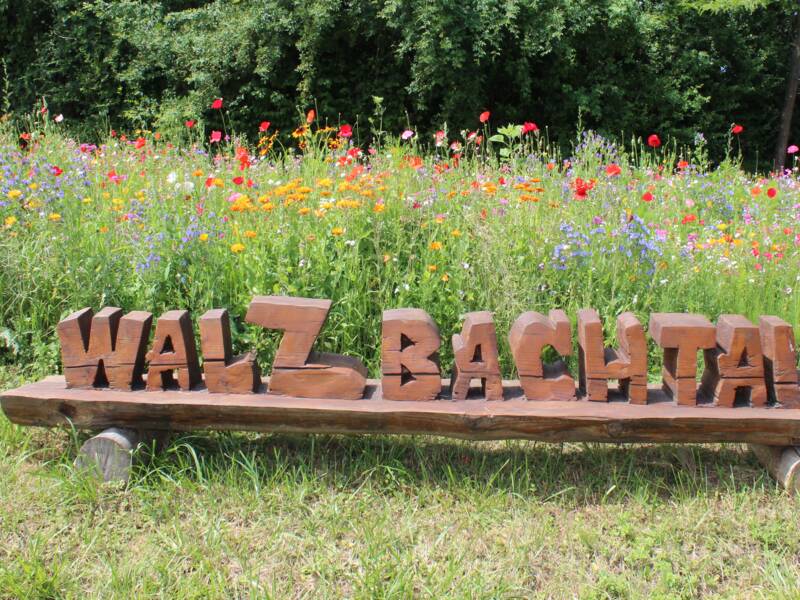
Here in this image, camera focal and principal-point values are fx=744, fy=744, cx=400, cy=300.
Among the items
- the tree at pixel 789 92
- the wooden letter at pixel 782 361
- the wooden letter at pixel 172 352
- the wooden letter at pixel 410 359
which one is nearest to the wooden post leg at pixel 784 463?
the wooden letter at pixel 782 361

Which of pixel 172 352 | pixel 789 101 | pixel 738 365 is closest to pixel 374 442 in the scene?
pixel 172 352

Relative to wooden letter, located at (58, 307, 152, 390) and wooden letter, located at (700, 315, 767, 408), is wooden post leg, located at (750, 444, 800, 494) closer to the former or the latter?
wooden letter, located at (700, 315, 767, 408)

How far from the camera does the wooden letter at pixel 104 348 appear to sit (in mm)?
2645

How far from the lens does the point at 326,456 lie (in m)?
2.77

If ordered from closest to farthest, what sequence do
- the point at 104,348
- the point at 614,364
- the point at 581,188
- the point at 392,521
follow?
the point at 392,521, the point at 614,364, the point at 104,348, the point at 581,188

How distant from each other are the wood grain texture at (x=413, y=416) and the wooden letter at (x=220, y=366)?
4cm

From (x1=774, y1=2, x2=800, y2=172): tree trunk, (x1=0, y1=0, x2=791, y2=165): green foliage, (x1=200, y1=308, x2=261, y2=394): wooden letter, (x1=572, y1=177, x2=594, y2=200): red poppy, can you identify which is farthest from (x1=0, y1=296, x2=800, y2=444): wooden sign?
(x1=774, y1=2, x2=800, y2=172): tree trunk

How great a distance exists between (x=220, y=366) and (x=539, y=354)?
3.65ft

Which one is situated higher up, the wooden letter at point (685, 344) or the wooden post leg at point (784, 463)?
the wooden letter at point (685, 344)

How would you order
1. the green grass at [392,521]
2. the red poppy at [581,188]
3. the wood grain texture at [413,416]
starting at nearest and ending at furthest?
the green grass at [392,521], the wood grain texture at [413,416], the red poppy at [581,188]

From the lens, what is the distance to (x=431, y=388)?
257 centimetres

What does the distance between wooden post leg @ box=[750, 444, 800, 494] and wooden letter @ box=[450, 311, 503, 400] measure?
39.0 inches

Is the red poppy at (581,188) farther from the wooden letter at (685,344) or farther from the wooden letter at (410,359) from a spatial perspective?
the wooden letter at (410,359)

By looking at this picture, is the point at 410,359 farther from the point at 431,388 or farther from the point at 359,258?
the point at 359,258
